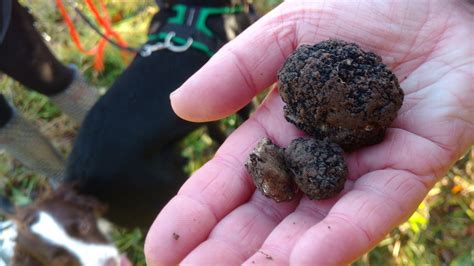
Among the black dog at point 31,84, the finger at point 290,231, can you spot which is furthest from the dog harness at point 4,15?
the finger at point 290,231

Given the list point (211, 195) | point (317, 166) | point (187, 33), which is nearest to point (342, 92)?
point (317, 166)

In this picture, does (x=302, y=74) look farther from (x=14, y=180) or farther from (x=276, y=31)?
(x=14, y=180)

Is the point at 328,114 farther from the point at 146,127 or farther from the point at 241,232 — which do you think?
the point at 146,127

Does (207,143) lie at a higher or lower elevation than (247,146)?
lower

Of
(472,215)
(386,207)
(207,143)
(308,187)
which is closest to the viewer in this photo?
(386,207)

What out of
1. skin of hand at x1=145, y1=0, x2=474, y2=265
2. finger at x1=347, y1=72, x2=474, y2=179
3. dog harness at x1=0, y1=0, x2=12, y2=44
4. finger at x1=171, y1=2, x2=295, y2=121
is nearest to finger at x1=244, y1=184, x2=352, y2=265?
skin of hand at x1=145, y1=0, x2=474, y2=265

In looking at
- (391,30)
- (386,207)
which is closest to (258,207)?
(386,207)

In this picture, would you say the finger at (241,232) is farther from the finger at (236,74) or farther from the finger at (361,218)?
the finger at (236,74)
